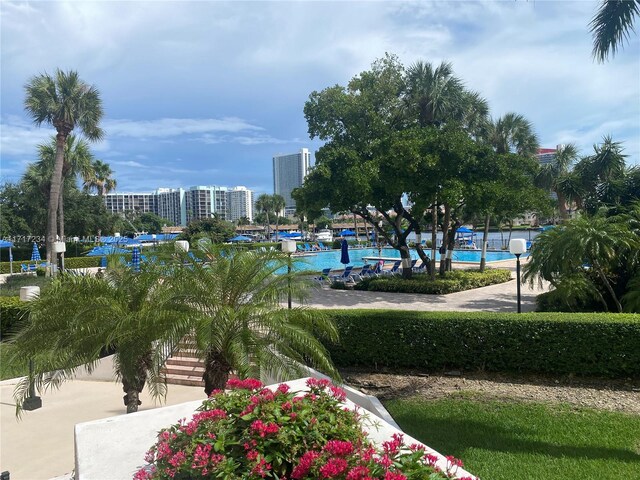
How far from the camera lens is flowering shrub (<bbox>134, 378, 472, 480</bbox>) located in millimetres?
2551

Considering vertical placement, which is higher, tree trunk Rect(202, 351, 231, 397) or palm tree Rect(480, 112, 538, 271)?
palm tree Rect(480, 112, 538, 271)

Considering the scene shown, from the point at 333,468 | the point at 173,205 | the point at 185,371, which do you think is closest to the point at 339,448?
the point at 333,468

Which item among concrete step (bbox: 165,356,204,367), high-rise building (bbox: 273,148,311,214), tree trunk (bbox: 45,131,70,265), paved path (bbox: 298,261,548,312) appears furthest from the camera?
high-rise building (bbox: 273,148,311,214)

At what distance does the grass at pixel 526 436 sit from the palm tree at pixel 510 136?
16976 millimetres

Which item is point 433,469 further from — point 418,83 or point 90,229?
point 90,229

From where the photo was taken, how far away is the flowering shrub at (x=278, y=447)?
255 centimetres

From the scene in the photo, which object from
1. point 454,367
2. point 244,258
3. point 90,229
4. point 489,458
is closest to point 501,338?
point 454,367

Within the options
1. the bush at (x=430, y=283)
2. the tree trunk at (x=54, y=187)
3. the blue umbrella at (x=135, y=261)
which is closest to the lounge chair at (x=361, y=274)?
the bush at (x=430, y=283)

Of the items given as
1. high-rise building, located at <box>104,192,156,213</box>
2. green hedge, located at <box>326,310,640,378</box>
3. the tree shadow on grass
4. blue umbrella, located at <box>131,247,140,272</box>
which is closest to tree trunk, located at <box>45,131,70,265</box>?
blue umbrella, located at <box>131,247,140,272</box>

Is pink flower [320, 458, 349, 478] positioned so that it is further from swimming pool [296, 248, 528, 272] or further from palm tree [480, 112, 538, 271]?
swimming pool [296, 248, 528, 272]

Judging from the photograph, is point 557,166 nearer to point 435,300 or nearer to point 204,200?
point 435,300

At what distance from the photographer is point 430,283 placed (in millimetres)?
17641

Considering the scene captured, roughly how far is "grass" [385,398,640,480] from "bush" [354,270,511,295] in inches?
408

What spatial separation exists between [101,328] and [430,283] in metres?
A: 13.6
